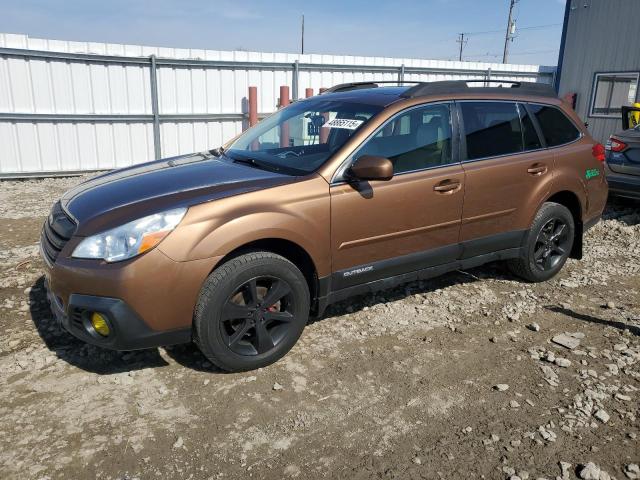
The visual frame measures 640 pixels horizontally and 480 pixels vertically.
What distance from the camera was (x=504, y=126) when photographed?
428 cm

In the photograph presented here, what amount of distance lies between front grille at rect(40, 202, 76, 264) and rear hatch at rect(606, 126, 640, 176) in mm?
6876

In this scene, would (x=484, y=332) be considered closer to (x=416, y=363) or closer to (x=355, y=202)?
(x=416, y=363)

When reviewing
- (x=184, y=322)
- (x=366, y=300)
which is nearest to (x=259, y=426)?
(x=184, y=322)

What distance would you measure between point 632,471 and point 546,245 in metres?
2.60

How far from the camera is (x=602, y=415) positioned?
2863 millimetres

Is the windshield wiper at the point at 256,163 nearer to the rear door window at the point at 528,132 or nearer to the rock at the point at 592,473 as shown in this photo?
the rear door window at the point at 528,132

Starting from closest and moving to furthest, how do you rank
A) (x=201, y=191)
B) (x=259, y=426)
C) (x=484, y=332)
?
(x=259, y=426), (x=201, y=191), (x=484, y=332)

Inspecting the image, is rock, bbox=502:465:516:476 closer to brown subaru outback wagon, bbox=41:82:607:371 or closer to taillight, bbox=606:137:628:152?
brown subaru outback wagon, bbox=41:82:607:371

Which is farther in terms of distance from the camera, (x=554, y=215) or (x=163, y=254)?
(x=554, y=215)

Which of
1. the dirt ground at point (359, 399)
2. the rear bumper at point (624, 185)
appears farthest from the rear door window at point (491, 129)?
the rear bumper at point (624, 185)

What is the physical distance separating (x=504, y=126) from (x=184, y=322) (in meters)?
3.04

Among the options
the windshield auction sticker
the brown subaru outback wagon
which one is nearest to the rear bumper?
the brown subaru outback wagon

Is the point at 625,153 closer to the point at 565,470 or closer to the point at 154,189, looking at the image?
the point at 565,470

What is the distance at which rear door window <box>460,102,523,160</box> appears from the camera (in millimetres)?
4027
